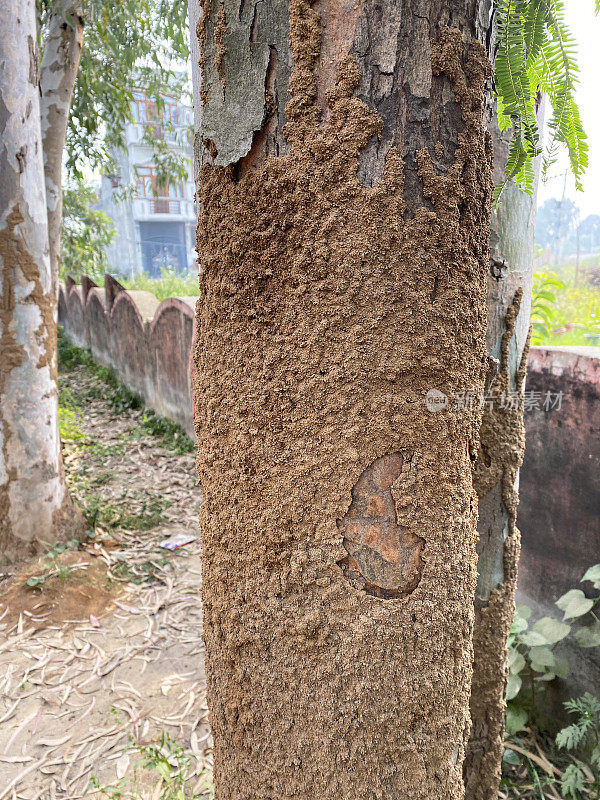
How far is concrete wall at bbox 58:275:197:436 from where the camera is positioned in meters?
6.18

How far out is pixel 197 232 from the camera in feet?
3.36

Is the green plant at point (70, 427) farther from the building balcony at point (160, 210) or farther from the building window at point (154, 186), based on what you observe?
the building balcony at point (160, 210)

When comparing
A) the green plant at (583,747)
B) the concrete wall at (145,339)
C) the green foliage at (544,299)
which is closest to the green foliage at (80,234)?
the concrete wall at (145,339)

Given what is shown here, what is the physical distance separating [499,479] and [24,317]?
3142mm

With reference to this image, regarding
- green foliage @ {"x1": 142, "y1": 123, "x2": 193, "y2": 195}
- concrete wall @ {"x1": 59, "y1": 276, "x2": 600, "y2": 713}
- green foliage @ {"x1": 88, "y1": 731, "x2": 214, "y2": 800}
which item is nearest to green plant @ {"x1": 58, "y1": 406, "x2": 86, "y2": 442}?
green foliage @ {"x1": 142, "y1": 123, "x2": 193, "y2": 195}

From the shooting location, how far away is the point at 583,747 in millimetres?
2244

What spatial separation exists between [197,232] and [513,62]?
0.62m

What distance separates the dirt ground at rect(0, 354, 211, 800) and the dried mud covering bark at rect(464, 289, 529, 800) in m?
1.15

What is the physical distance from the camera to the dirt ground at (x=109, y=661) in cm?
231

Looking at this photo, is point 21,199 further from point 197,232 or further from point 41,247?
point 197,232

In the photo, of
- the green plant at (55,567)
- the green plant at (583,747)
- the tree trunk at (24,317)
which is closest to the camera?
the green plant at (583,747)

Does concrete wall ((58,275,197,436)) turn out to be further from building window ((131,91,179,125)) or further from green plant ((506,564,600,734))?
green plant ((506,564,600,734))

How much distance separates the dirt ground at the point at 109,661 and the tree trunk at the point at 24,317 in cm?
38

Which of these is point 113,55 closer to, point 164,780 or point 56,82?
point 56,82
